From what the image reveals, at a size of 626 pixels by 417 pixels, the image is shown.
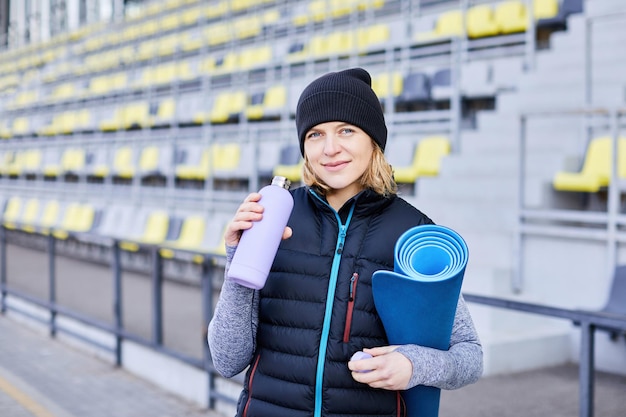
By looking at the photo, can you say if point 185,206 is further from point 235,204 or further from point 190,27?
point 190,27

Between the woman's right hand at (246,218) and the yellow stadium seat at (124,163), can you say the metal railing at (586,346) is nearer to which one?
the woman's right hand at (246,218)

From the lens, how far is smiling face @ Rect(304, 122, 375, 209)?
4.21 ft

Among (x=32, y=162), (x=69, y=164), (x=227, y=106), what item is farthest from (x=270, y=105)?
(x=32, y=162)

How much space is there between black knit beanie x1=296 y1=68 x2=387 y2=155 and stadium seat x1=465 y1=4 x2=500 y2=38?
573cm

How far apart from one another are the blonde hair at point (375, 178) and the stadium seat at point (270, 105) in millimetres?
6746

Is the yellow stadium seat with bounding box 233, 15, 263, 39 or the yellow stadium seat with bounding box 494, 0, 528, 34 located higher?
the yellow stadium seat with bounding box 233, 15, 263, 39

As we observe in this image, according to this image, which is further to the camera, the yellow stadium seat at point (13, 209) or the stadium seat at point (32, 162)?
the stadium seat at point (32, 162)

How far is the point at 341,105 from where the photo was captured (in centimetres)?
128

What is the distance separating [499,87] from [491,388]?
Answer: 3.22m

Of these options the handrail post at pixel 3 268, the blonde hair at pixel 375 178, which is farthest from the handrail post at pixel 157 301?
the blonde hair at pixel 375 178

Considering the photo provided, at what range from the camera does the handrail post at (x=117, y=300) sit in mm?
4934

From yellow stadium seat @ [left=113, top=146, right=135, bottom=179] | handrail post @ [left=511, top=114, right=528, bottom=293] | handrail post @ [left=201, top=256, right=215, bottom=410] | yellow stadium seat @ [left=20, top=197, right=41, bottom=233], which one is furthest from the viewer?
yellow stadium seat @ [left=20, top=197, right=41, bottom=233]

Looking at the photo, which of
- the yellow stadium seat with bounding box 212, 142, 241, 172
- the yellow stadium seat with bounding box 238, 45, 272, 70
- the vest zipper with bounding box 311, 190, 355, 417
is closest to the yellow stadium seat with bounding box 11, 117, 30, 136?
the yellow stadium seat with bounding box 238, 45, 272, 70

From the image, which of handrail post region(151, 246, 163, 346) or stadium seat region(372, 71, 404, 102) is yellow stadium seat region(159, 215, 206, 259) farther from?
handrail post region(151, 246, 163, 346)
